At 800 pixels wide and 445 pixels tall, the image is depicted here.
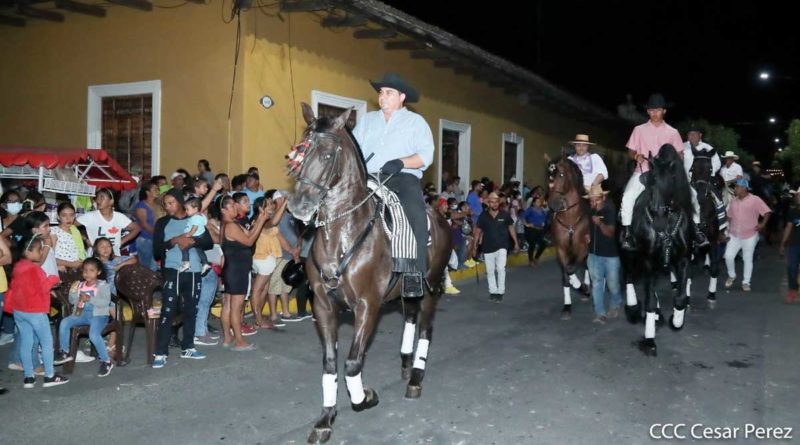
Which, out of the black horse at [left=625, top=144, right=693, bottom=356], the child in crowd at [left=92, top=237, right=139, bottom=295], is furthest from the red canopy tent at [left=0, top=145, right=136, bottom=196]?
the black horse at [left=625, top=144, right=693, bottom=356]

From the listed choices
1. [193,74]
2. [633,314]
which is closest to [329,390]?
[633,314]

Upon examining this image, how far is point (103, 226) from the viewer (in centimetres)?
928

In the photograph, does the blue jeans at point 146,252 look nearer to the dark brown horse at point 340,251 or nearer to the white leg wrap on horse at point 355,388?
the dark brown horse at point 340,251

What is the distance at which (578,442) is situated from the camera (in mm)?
5539

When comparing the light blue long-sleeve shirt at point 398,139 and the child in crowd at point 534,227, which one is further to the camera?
the child in crowd at point 534,227

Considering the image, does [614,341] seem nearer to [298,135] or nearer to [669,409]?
[669,409]

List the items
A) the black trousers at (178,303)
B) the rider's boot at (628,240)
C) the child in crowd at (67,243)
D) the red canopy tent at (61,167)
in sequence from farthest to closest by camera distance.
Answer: the red canopy tent at (61,167) → the rider's boot at (628,240) → the child in crowd at (67,243) → the black trousers at (178,303)

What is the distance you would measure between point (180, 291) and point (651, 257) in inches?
224

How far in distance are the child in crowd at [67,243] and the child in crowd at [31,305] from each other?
1159mm

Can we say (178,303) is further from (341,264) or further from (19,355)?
(341,264)

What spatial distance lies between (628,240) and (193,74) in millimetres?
8730

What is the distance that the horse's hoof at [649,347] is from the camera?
834 centimetres

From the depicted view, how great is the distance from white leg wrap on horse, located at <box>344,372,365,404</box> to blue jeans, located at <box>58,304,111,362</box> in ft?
10.1

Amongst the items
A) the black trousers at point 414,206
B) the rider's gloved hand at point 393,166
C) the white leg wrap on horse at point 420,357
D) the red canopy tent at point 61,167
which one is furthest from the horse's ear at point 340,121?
the red canopy tent at point 61,167
